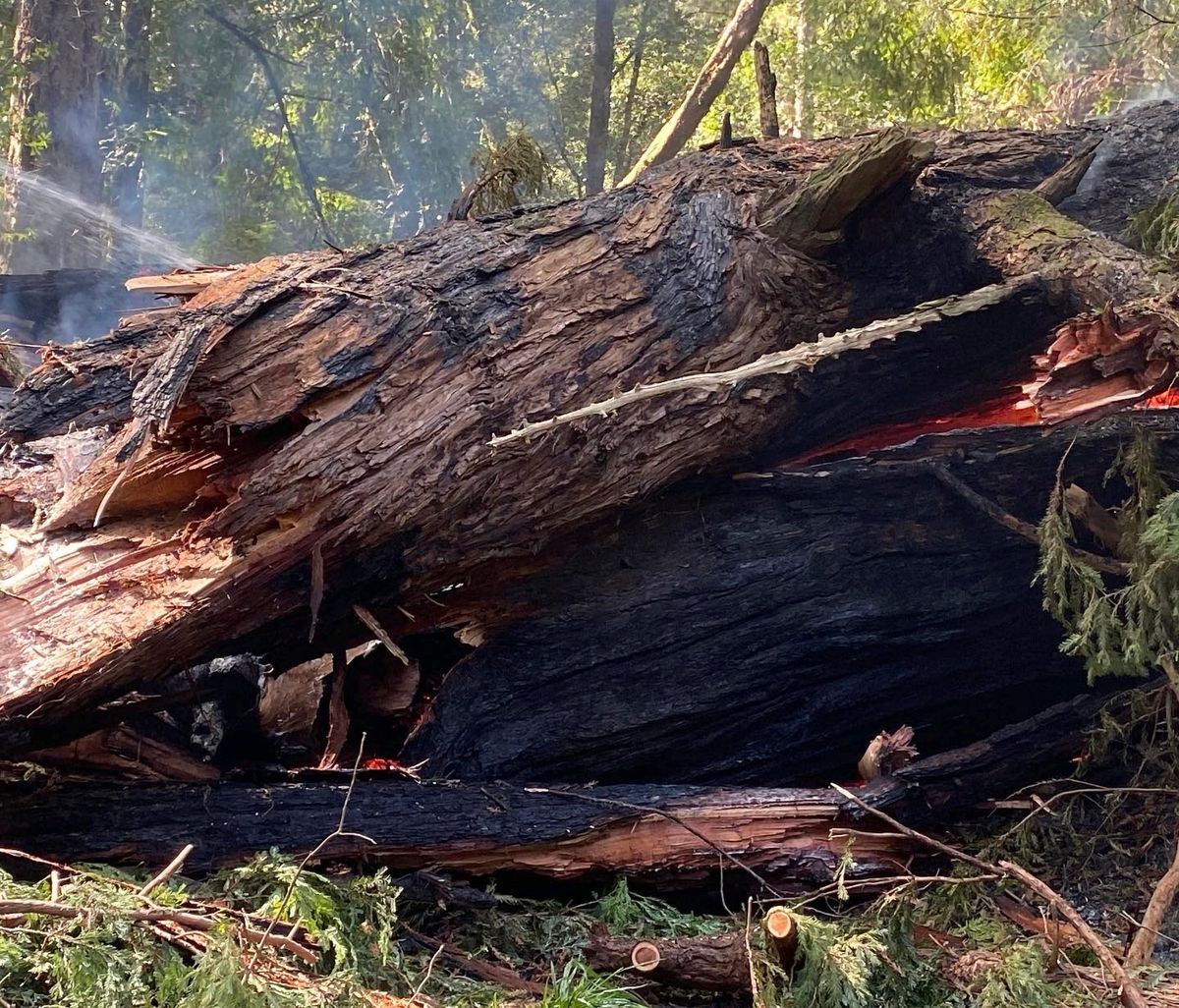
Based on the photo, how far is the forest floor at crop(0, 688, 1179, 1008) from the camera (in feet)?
7.88

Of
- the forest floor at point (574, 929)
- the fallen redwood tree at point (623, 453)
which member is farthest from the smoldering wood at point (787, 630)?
the forest floor at point (574, 929)

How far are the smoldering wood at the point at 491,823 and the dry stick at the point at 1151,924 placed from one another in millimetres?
711

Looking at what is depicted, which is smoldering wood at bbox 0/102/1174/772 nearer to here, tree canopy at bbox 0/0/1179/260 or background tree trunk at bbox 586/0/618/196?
tree canopy at bbox 0/0/1179/260

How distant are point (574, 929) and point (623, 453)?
5.60ft

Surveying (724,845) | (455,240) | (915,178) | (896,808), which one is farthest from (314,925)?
(915,178)

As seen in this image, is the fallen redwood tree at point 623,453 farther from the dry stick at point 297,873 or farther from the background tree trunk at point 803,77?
the background tree trunk at point 803,77

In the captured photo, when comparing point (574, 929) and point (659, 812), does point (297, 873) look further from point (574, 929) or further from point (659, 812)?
point (659, 812)

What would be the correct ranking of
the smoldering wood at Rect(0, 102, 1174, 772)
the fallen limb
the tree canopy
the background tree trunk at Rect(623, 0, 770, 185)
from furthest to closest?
the tree canopy < the background tree trunk at Rect(623, 0, 770, 185) < the smoldering wood at Rect(0, 102, 1174, 772) < the fallen limb

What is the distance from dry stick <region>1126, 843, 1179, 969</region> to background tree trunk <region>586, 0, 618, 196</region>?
9506 mm

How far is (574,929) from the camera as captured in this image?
318 cm

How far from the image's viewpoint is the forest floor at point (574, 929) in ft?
7.88

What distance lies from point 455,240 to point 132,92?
8.92m

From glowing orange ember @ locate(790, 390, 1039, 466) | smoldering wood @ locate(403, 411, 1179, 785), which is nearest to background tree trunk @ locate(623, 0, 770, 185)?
glowing orange ember @ locate(790, 390, 1039, 466)

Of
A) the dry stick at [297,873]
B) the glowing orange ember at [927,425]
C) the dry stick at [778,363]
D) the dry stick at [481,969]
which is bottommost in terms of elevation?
the dry stick at [481,969]
